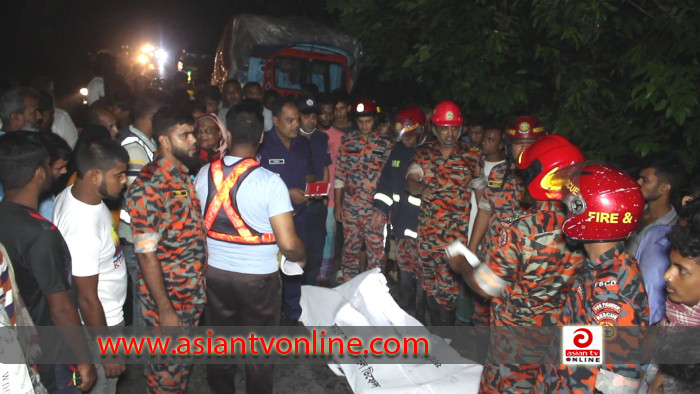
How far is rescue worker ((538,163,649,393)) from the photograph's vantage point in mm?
2059

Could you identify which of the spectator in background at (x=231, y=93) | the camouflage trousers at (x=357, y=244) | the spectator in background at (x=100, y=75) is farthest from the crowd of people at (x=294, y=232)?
the spectator in background at (x=100, y=75)

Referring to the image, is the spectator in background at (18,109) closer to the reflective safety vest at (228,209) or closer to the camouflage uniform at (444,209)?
the reflective safety vest at (228,209)

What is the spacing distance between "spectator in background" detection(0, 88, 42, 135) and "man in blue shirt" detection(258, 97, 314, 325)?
1929 mm

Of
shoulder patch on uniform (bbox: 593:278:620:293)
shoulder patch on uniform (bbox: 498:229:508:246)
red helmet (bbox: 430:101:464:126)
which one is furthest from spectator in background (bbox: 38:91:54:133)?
shoulder patch on uniform (bbox: 593:278:620:293)

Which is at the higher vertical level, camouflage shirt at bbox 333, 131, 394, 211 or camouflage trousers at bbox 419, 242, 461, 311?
camouflage shirt at bbox 333, 131, 394, 211

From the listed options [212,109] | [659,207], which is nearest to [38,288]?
[659,207]

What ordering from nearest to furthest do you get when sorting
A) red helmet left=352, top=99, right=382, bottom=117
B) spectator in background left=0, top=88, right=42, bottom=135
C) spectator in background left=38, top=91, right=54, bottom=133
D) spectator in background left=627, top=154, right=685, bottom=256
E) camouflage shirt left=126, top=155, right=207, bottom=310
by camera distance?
camouflage shirt left=126, top=155, right=207, bottom=310 → spectator in background left=627, top=154, right=685, bottom=256 → spectator in background left=0, top=88, right=42, bottom=135 → spectator in background left=38, top=91, right=54, bottom=133 → red helmet left=352, top=99, right=382, bottom=117

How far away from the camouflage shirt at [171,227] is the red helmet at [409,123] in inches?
108

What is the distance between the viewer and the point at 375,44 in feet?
28.0

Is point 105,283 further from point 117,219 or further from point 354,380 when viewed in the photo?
point 354,380

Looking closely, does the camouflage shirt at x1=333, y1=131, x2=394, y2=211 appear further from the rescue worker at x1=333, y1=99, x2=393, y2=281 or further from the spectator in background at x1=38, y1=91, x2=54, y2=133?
the spectator in background at x1=38, y1=91, x2=54, y2=133

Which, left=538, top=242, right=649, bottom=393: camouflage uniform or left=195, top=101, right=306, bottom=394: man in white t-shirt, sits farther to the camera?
left=195, top=101, right=306, bottom=394: man in white t-shirt

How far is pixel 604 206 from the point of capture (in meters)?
2.08

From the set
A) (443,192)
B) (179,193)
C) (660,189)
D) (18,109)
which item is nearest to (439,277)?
(443,192)
